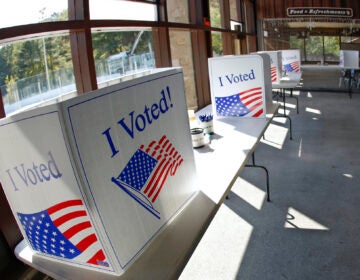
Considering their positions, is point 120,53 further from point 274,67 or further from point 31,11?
point 274,67

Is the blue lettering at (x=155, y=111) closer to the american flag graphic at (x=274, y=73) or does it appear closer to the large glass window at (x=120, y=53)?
the large glass window at (x=120, y=53)

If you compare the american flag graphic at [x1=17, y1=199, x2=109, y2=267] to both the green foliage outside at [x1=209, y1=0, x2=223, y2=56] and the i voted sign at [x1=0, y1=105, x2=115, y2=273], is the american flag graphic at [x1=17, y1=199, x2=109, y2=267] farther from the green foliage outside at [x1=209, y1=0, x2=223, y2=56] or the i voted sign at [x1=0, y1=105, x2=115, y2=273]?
the green foliage outside at [x1=209, y1=0, x2=223, y2=56]

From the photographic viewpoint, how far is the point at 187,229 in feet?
4.18

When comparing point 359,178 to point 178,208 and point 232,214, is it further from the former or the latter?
point 178,208

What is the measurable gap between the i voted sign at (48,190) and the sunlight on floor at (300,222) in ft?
→ 6.20

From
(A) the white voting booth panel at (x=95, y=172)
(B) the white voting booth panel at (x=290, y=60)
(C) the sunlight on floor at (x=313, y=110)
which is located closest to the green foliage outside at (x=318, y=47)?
(B) the white voting booth panel at (x=290, y=60)

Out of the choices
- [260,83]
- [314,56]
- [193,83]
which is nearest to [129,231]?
[260,83]

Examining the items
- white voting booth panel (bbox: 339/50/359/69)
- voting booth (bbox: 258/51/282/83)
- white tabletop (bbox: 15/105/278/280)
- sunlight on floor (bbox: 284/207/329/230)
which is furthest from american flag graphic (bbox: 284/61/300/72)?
white tabletop (bbox: 15/105/278/280)

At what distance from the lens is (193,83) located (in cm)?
456

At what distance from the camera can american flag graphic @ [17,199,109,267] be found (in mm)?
974

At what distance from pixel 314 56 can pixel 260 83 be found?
630cm

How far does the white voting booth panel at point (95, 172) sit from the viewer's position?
0.90 metres

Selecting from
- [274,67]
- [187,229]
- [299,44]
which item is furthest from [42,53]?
[299,44]

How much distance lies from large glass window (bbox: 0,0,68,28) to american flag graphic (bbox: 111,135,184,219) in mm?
1110
